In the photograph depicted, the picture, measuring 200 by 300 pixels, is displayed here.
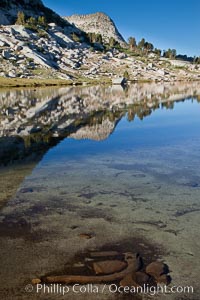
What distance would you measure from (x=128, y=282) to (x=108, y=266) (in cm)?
70

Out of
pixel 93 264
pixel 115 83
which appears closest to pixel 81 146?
pixel 93 264

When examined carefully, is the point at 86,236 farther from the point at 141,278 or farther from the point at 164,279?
the point at 164,279

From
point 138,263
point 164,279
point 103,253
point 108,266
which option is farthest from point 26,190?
point 164,279

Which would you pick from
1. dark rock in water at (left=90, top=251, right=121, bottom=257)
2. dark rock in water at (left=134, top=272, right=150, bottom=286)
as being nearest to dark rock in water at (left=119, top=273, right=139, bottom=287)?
dark rock in water at (left=134, top=272, right=150, bottom=286)

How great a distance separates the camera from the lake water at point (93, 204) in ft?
26.2

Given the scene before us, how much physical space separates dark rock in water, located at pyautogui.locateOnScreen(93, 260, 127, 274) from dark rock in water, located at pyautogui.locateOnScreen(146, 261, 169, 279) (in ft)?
1.75

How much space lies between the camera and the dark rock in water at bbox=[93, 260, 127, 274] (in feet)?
24.6

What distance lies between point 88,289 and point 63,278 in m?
0.62

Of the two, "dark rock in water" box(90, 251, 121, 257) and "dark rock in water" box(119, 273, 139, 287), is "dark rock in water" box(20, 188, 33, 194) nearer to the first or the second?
"dark rock in water" box(90, 251, 121, 257)

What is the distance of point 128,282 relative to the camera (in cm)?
709

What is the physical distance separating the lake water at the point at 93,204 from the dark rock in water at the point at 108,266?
32 centimetres

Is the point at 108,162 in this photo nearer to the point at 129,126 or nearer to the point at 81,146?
the point at 81,146

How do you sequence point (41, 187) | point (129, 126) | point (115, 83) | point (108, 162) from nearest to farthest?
point (41, 187) < point (108, 162) < point (129, 126) < point (115, 83)

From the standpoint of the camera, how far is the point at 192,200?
39.0ft
